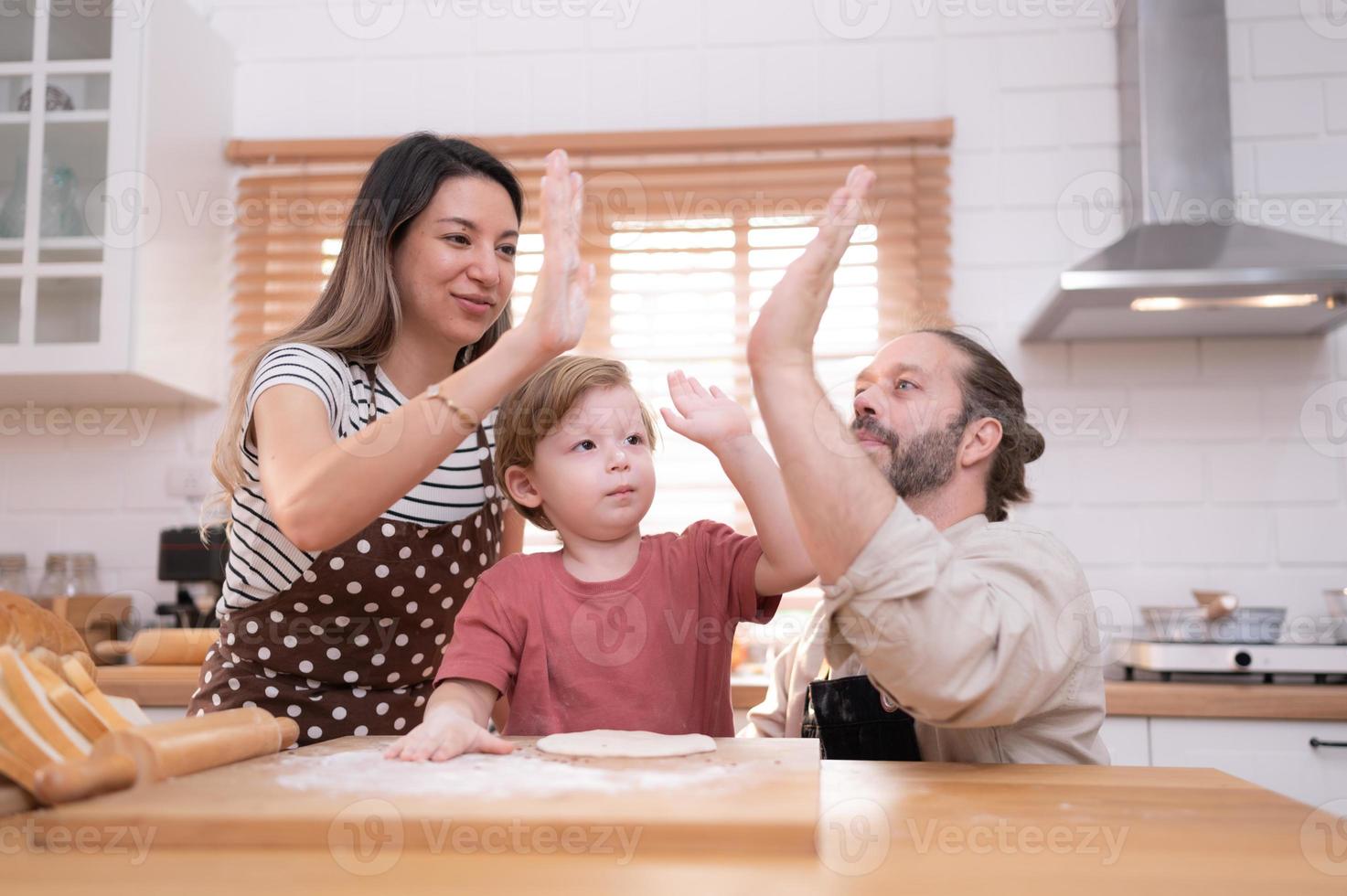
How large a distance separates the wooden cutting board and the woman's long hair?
706mm

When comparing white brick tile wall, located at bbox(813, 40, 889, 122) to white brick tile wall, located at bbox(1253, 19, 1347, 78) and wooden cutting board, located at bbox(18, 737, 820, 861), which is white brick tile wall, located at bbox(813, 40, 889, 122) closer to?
white brick tile wall, located at bbox(1253, 19, 1347, 78)

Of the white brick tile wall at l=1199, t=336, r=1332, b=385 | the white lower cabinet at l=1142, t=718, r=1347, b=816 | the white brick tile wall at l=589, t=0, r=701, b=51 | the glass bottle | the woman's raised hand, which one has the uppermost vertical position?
the white brick tile wall at l=589, t=0, r=701, b=51

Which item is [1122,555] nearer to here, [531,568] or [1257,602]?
[1257,602]

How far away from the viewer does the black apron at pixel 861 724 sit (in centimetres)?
123

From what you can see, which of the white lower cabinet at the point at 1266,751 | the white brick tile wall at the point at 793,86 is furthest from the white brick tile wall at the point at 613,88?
the white lower cabinet at the point at 1266,751

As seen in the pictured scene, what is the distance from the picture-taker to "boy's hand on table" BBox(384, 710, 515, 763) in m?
0.98

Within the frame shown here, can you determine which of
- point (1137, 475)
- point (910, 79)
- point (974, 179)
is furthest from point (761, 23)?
point (1137, 475)

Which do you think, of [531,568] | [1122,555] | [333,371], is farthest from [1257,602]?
[333,371]

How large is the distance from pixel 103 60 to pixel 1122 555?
279 centimetres

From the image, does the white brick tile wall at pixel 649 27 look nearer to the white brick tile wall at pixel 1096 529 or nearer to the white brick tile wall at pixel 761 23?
the white brick tile wall at pixel 761 23

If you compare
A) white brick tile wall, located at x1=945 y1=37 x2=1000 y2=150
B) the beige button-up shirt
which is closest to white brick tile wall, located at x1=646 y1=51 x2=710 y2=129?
white brick tile wall, located at x1=945 y1=37 x2=1000 y2=150

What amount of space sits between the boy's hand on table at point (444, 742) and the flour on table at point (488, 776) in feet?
0.04

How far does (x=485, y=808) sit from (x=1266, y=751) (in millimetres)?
1964

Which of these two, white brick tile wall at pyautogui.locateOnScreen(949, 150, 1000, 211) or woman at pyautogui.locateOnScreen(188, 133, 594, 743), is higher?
white brick tile wall at pyautogui.locateOnScreen(949, 150, 1000, 211)
